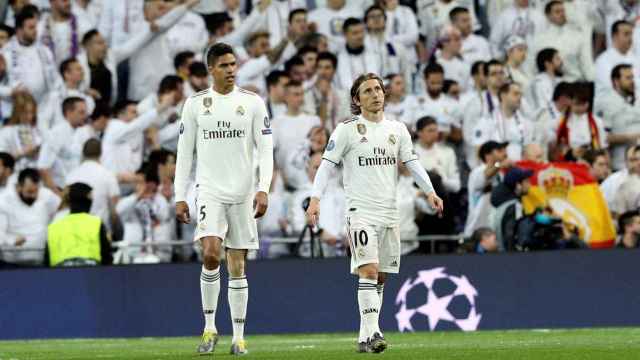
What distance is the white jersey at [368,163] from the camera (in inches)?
513

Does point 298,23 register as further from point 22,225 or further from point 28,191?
point 22,225

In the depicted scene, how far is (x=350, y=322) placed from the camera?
18516mm

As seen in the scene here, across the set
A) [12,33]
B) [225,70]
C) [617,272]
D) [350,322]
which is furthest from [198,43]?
[225,70]

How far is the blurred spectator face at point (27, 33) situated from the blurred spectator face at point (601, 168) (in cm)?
822

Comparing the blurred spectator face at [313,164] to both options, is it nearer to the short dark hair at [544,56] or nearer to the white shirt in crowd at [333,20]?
the white shirt in crowd at [333,20]

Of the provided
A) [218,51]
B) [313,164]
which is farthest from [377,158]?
[313,164]

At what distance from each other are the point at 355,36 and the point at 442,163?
2766 mm

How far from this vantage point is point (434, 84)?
2156 centimetres

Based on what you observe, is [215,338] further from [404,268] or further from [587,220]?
[587,220]

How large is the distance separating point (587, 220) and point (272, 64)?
571 centimetres

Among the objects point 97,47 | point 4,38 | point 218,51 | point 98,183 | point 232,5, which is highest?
point 232,5

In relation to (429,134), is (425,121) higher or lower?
higher

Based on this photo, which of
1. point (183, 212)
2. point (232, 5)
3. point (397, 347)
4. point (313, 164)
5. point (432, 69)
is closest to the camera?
point (183, 212)

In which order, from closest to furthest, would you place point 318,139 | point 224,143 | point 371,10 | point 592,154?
point 224,143, point 318,139, point 592,154, point 371,10
